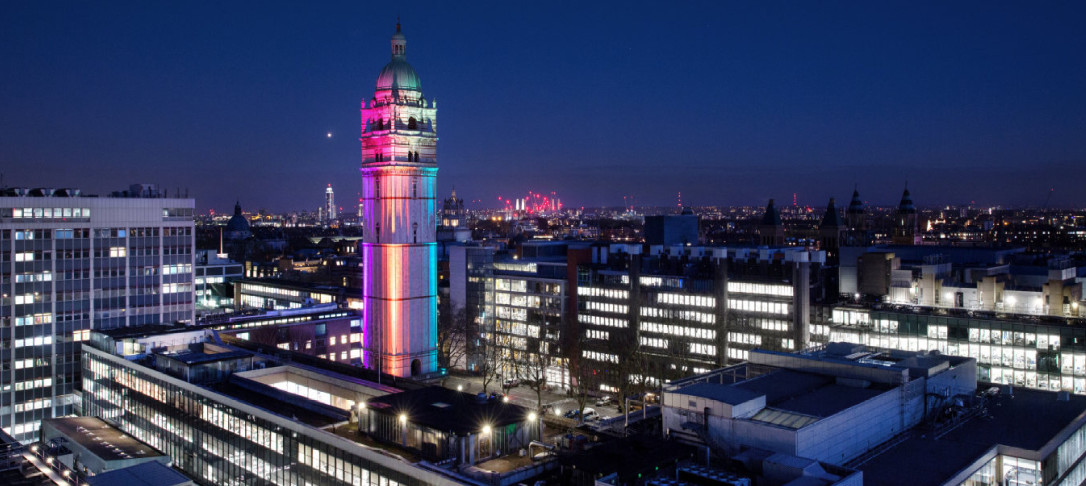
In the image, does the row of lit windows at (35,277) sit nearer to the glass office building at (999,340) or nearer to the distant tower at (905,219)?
the glass office building at (999,340)

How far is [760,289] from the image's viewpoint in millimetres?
82188

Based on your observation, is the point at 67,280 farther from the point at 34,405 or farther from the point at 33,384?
the point at 34,405

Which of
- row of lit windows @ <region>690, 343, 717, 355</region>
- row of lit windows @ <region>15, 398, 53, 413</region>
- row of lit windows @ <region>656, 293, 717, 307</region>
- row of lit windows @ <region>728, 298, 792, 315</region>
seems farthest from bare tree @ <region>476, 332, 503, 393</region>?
row of lit windows @ <region>15, 398, 53, 413</region>

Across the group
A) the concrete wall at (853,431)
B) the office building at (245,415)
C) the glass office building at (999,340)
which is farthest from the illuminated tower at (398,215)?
the concrete wall at (853,431)

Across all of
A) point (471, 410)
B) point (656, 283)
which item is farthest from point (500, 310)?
point (471, 410)

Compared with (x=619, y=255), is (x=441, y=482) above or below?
below

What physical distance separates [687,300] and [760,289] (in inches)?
350

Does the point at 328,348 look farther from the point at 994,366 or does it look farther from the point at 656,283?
the point at 994,366

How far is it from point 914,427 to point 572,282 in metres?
57.8

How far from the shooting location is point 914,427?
144ft

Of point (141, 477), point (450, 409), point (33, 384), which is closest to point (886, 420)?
point (450, 409)

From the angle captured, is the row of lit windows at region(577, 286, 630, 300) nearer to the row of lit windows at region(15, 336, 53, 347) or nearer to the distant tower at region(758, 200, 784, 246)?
the row of lit windows at region(15, 336, 53, 347)

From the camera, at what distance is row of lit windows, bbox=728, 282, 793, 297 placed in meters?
80.4

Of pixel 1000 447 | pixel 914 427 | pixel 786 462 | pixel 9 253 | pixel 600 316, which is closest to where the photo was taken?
pixel 786 462
